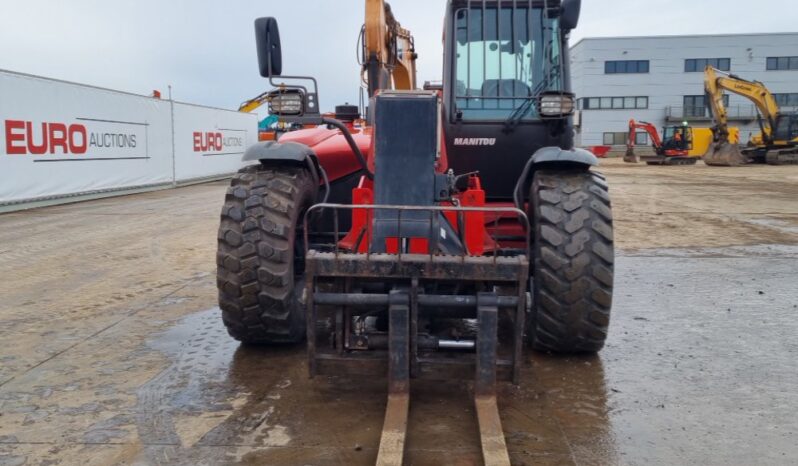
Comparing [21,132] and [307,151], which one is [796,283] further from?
[21,132]

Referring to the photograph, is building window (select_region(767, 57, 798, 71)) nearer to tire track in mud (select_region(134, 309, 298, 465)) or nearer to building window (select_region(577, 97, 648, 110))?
building window (select_region(577, 97, 648, 110))

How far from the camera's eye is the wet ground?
3.52 meters

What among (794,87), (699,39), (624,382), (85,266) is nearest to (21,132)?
(85,266)

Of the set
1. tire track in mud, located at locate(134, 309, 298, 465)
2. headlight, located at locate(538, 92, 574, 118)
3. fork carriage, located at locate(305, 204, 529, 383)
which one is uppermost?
headlight, located at locate(538, 92, 574, 118)

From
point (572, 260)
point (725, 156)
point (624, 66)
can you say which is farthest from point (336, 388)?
point (624, 66)

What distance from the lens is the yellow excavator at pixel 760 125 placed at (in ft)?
110

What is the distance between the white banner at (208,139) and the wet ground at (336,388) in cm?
1466

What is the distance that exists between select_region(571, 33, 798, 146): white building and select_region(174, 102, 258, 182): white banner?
3629cm

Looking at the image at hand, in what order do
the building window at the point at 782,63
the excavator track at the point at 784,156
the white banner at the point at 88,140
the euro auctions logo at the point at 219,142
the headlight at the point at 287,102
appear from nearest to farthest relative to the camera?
the headlight at the point at 287,102 < the white banner at the point at 88,140 < the euro auctions logo at the point at 219,142 < the excavator track at the point at 784,156 < the building window at the point at 782,63

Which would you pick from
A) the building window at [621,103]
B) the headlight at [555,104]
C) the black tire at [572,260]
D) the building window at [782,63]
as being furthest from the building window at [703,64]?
the black tire at [572,260]

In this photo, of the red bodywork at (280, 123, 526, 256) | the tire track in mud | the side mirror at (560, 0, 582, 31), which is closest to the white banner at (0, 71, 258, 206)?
the red bodywork at (280, 123, 526, 256)

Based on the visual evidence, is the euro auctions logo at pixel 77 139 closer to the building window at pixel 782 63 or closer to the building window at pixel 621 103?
the building window at pixel 621 103

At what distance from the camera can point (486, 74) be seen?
5.52 m

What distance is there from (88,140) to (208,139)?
26.6 ft
